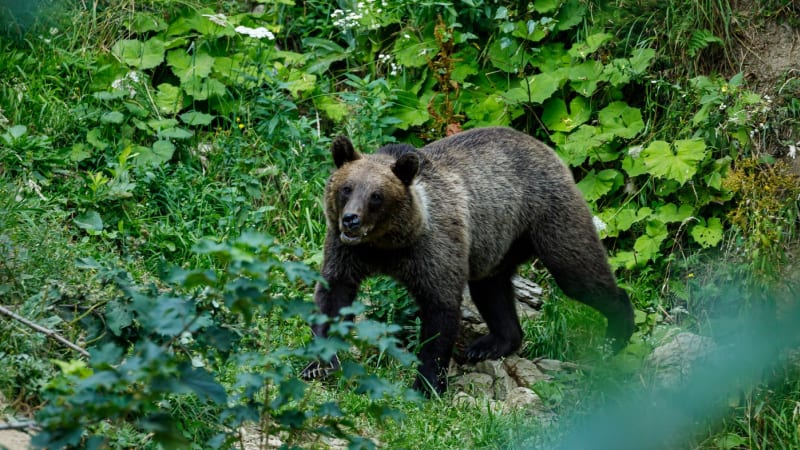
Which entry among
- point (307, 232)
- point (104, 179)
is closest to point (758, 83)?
point (307, 232)

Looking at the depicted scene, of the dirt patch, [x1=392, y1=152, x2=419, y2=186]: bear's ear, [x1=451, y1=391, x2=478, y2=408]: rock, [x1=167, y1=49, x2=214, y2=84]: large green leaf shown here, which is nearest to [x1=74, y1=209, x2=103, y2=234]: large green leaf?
[x1=167, y1=49, x2=214, y2=84]: large green leaf

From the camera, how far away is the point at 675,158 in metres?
8.27

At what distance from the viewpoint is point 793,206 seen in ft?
25.9

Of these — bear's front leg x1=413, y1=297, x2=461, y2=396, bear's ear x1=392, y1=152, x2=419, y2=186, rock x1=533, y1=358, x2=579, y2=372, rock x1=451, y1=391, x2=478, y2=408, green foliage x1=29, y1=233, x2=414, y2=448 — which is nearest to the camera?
green foliage x1=29, y1=233, x2=414, y2=448

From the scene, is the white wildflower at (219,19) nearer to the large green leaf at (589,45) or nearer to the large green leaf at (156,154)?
the large green leaf at (156,154)

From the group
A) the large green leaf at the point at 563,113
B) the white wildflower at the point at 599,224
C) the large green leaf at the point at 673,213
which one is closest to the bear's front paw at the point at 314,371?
the white wildflower at the point at 599,224

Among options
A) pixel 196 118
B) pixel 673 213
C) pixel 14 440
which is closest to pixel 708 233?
pixel 673 213

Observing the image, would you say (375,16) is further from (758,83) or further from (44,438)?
(44,438)

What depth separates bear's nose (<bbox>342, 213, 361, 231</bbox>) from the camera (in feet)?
20.6

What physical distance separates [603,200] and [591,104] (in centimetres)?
87

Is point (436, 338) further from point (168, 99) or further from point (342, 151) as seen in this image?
point (168, 99)

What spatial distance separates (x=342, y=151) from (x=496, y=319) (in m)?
1.73

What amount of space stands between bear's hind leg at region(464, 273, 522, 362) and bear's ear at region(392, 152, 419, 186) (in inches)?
48.5

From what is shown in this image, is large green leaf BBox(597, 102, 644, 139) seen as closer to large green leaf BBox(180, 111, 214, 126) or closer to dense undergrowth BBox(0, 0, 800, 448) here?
dense undergrowth BBox(0, 0, 800, 448)
